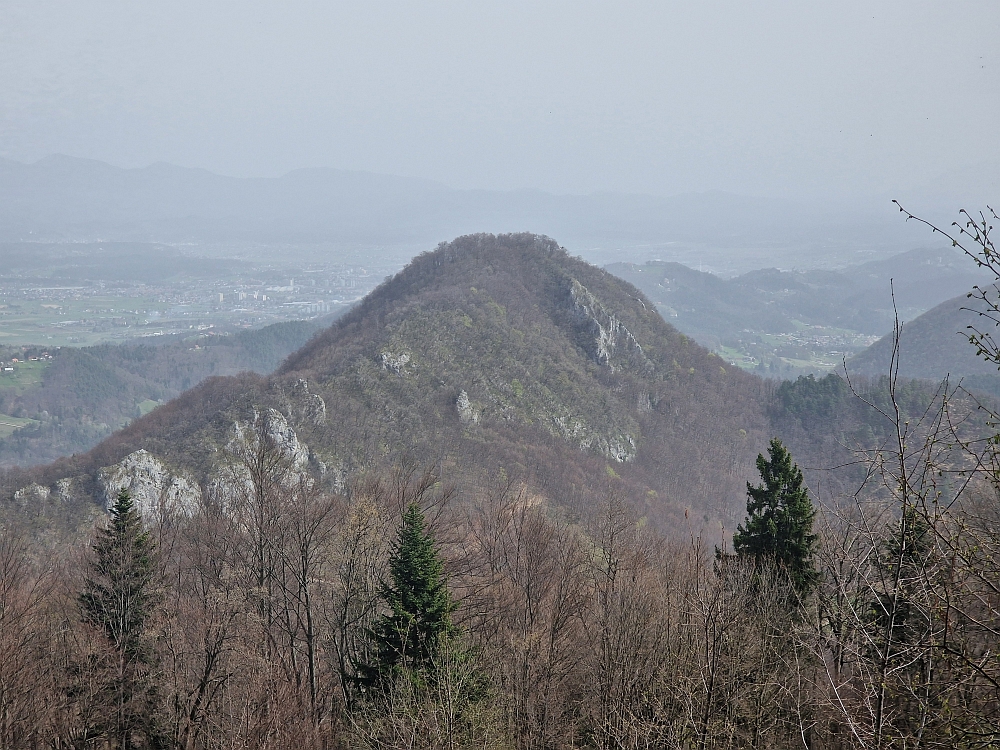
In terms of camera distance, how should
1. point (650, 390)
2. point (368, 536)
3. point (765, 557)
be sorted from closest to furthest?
point (765, 557) < point (368, 536) < point (650, 390)

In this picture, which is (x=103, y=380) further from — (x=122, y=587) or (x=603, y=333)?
(x=122, y=587)

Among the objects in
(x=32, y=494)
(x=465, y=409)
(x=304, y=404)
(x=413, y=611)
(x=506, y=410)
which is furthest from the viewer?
(x=506, y=410)

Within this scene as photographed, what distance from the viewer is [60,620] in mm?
21594

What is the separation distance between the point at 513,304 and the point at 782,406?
42.7 meters

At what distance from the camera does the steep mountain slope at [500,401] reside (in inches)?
2196

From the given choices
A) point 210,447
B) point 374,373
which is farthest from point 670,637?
point 374,373

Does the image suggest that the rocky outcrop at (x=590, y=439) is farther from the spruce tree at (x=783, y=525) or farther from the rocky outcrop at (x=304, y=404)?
the spruce tree at (x=783, y=525)

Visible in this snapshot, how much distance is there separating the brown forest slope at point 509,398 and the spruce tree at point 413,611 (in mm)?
24652

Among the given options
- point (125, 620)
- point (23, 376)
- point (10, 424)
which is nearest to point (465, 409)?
point (125, 620)

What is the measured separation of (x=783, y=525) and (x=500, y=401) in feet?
178

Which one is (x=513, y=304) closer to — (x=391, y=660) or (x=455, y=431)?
(x=455, y=431)

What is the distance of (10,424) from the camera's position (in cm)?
12594

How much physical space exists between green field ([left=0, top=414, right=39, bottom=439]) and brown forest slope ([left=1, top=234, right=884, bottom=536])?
73.1 m

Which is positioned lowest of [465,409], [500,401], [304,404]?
[465,409]
